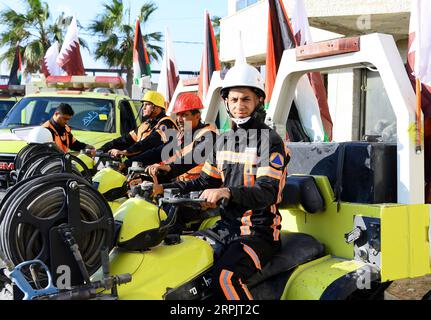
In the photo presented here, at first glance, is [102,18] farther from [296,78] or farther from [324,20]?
[296,78]

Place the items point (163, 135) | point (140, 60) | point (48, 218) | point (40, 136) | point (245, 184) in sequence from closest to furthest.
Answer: point (48, 218), point (245, 184), point (40, 136), point (163, 135), point (140, 60)

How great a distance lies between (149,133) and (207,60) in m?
2.93

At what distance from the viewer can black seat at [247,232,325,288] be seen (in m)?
3.44

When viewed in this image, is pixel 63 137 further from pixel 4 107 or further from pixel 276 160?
pixel 4 107

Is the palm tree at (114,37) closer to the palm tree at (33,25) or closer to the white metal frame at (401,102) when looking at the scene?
the palm tree at (33,25)

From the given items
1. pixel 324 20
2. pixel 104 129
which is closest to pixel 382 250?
pixel 104 129

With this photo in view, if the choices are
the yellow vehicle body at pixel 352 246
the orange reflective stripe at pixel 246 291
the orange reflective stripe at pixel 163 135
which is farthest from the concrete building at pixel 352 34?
the orange reflective stripe at pixel 246 291

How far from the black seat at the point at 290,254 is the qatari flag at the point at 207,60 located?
4.38 metres

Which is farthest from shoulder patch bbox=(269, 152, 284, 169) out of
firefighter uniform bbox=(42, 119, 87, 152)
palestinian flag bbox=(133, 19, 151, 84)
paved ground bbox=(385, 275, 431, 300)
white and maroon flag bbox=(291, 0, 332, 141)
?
palestinian flag bbox=(133, 19, 151, 84)

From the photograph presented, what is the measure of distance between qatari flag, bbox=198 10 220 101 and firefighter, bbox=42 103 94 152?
6.02 feet

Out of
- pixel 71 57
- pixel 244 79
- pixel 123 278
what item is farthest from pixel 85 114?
pixel 123 278

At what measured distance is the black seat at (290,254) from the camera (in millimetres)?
3436

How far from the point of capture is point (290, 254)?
3562 millimetres

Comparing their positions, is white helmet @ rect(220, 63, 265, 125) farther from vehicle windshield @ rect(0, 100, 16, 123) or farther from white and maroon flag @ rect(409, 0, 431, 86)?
vehicle windshield @ rect(0, 100, 16, 123)
